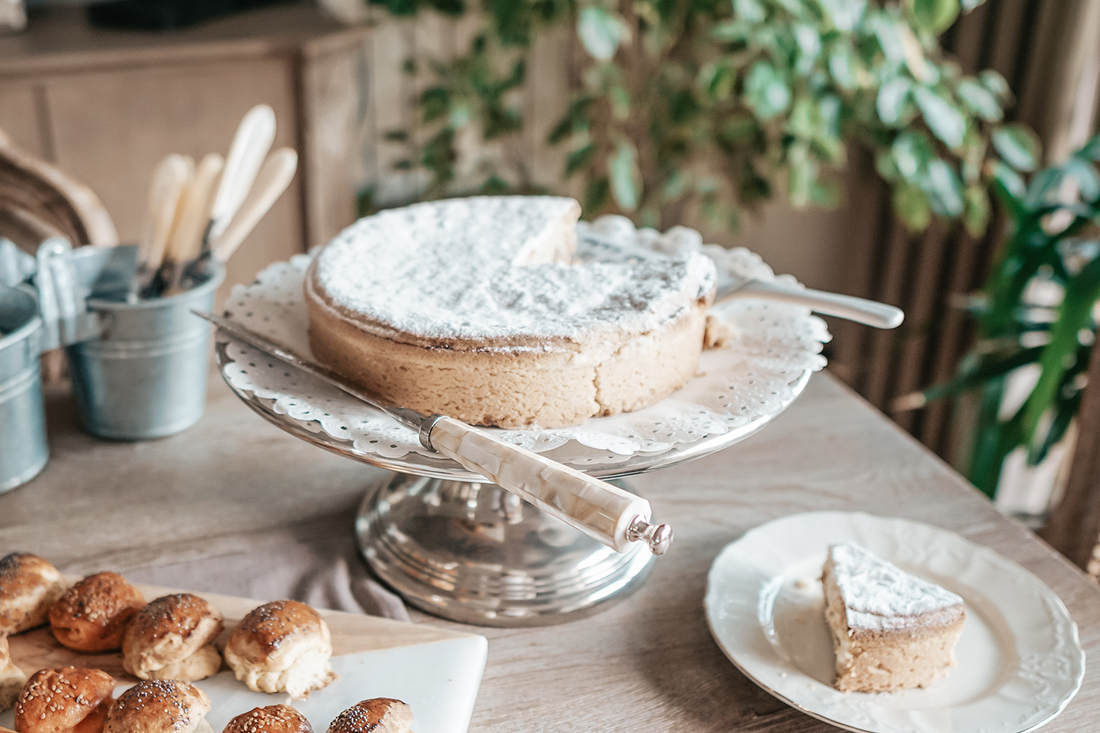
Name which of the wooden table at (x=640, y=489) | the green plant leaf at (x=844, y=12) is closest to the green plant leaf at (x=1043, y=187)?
the green plant leaf at (x=844, y=12)

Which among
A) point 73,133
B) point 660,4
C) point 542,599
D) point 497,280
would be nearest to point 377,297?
point 497,280

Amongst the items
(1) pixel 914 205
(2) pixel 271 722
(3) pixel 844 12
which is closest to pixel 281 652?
(2) pixel 271 722

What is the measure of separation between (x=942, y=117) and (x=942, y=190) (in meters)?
0.19

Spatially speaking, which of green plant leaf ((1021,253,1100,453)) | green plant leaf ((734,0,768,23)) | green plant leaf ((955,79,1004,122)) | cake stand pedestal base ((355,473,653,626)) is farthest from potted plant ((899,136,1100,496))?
cake stand pedestal base ((355,473,653,626))

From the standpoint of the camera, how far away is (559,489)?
578 mm

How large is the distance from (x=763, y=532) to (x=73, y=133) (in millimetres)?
1834

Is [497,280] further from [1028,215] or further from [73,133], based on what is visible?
[73,133]

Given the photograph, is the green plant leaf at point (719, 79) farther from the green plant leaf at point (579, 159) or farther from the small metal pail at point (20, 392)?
the small metal pail at point (20, 392)

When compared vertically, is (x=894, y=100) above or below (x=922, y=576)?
above

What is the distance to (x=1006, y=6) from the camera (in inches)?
75.2

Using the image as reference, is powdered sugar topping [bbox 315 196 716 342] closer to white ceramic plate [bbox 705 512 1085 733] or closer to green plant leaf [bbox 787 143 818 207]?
white ceramic plate [bbox 705 512 1085 733]

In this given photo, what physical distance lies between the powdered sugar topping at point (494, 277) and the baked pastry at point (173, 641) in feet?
0.91

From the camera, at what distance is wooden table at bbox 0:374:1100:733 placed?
70 centimetres

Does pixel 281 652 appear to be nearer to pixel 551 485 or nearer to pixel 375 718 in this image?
pixel 375 718
